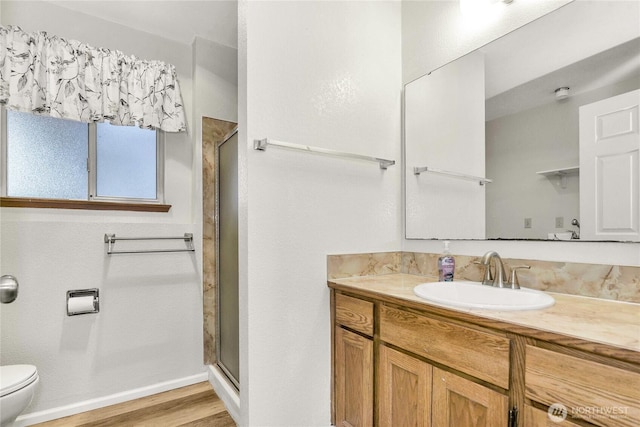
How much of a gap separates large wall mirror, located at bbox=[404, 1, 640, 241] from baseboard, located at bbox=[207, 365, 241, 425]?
4.63 ft

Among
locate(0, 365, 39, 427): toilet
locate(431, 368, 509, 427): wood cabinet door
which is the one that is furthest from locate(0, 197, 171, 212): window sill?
locate(431, 368, 509, 427): wood cabinet door

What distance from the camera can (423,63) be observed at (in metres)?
1.79

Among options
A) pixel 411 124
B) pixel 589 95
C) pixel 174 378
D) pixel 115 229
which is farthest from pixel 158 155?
pixel 589 95

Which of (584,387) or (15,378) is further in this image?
(15,378)

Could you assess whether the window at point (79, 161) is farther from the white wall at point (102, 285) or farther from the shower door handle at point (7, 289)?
the shower door handle at point (7, 289)

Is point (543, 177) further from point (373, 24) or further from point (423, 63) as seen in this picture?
point (373, 24)

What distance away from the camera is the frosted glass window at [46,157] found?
6.26 feet

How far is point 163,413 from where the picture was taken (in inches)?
74.1

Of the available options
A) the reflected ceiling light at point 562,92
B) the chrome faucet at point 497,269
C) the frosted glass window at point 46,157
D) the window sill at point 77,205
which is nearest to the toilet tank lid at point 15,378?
the window sill at point 77,205

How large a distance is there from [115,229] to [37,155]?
650mm

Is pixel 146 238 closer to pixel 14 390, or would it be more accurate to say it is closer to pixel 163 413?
pixel 14 390

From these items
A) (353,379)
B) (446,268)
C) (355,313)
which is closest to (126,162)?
(355,313)

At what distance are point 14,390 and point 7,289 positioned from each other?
1.02 meters

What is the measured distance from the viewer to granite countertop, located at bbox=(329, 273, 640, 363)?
2.33 ft
